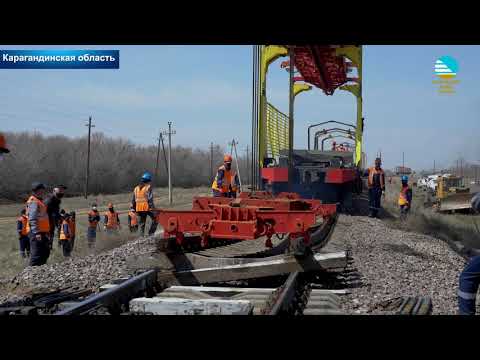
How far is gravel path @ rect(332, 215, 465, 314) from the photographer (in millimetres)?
4633

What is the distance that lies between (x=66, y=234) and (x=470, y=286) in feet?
27.0

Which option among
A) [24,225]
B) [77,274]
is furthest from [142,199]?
[77,274]

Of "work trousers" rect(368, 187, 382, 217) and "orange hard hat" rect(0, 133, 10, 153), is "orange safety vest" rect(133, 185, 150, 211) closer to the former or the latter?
"orange hard hat" rect(0, 133, 10, 153)

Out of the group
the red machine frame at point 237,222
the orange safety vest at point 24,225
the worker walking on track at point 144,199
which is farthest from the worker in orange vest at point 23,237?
the red machine frame at point 237,222

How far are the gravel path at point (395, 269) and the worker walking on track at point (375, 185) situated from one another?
2878 mm

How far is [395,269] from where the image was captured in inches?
234

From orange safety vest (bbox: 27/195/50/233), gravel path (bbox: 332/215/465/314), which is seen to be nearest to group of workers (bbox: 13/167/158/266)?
orange safety vest (bbox: 27/195/50/233)

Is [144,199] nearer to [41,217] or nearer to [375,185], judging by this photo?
[41,217]

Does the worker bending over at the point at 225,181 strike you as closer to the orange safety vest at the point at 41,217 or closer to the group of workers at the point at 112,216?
the group of workers at the point at 112,216

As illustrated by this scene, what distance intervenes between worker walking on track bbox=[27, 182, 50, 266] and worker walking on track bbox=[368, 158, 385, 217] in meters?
8.26

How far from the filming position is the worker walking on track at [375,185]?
1243 cm

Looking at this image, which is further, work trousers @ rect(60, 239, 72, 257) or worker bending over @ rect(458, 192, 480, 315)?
work trousers @ rect(60, 239, 72, 257)
